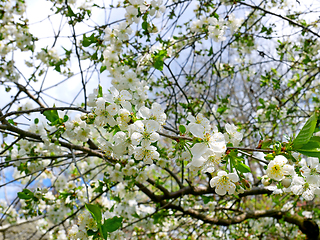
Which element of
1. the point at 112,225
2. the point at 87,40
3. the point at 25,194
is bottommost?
the point at 112,225

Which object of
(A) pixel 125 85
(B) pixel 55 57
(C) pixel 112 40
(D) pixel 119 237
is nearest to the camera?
(D) pixel 119 237

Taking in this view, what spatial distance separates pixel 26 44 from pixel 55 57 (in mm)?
394

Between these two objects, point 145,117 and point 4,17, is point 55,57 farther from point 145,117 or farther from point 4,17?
point 145,117

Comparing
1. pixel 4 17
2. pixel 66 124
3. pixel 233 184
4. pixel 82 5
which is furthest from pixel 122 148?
pixel 4 17

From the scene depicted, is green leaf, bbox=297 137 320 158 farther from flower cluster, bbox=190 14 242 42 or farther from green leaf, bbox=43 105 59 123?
flower cluster, bbox=190 14 242 42

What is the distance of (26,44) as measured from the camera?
2.82m

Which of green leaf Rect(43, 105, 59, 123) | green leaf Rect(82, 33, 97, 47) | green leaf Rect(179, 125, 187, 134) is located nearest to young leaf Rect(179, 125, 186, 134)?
green leaf Rect(179, 125, 187, 134)

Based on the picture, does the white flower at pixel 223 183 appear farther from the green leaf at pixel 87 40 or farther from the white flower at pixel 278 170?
the green leaf at pixel 87 40

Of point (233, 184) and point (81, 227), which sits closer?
point (233, 184)

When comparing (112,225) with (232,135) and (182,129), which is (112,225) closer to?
(182,129)

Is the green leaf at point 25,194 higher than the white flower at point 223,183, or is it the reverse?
the green leaf at point 25,194

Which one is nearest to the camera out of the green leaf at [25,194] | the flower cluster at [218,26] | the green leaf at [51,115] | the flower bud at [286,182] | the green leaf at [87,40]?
the flower bud at [286,182]

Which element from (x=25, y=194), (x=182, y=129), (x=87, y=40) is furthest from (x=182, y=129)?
(x=25, y=194)

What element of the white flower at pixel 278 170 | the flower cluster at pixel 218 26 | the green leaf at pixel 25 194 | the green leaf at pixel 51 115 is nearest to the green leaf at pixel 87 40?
the green leaf at pixel 51 115
